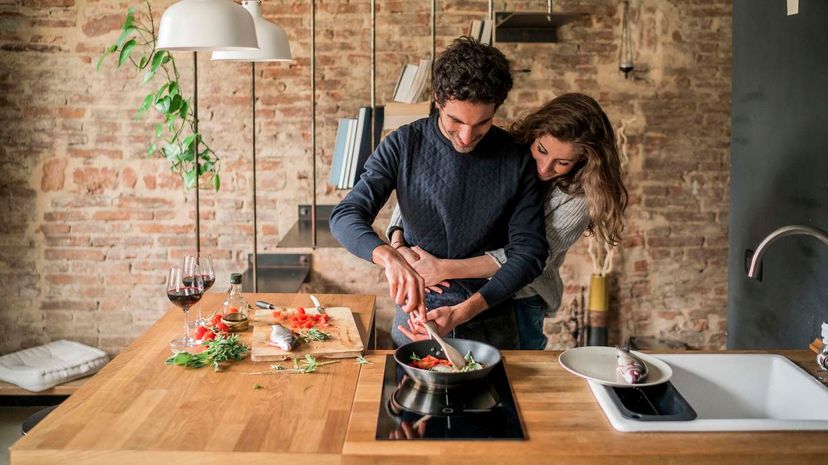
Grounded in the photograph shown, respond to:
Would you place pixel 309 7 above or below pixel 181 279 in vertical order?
above

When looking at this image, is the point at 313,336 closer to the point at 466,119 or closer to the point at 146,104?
the point at 466,119

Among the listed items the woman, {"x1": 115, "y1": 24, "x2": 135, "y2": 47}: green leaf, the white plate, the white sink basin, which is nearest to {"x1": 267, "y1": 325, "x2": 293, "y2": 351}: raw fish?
the woman

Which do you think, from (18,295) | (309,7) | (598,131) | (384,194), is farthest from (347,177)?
(18,295)

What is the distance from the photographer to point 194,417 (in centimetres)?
179

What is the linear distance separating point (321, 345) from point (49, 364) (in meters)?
2.80

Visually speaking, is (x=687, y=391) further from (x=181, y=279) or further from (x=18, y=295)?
(x=18, y=295)

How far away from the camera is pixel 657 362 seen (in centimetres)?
206

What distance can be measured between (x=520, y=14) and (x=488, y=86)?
2.12 meters

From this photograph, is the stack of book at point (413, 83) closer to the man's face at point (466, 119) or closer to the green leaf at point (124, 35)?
the green leaf at point (124, 35)

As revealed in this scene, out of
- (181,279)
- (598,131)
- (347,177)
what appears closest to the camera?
(181,279)

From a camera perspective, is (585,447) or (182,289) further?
(182,289)

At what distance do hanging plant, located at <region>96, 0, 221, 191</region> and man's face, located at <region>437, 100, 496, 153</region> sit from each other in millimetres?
2047

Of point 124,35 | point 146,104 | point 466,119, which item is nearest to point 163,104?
point 146,104

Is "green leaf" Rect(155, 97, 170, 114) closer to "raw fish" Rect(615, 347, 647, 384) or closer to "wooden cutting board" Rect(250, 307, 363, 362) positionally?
"wooden cutting board" Rect(250, 307, 363, 362)
